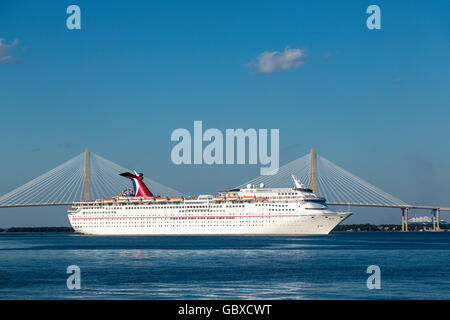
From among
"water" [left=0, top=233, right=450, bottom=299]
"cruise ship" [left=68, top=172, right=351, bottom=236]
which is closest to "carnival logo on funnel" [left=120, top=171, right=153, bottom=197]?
"cruise ship" [left=68, top=172, right=351, bottom=236]

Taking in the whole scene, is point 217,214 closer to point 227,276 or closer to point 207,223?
point 207,223

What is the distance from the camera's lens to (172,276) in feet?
106

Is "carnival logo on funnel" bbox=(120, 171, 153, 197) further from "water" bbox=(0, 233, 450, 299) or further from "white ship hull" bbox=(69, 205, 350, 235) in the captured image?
"water" bbox=(0, 233, 450, 299)

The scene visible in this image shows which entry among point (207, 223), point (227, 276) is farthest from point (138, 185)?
point (227, 276)

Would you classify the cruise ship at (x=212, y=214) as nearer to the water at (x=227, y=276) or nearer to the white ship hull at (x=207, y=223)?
the white ship hull at (x=207, y=223)

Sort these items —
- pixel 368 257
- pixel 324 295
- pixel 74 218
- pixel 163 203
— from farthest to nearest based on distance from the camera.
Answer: pixel 74 218 → pixel 163 203 → pixel 368 257 → pixel 324 295

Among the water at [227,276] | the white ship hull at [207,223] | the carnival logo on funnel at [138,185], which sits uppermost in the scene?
the carnival logo on funnel at [138,185]

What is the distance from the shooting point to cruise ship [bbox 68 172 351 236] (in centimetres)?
7462

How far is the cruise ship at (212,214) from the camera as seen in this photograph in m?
74.6

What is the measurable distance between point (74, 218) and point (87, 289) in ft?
221

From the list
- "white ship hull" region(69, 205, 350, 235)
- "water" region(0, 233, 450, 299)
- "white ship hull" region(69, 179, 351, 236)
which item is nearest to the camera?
"water" region(0, 233, 450, 299)

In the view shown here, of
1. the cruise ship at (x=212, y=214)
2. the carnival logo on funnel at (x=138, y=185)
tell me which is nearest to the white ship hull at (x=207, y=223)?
the cruise ship at (x=212, y=214)
